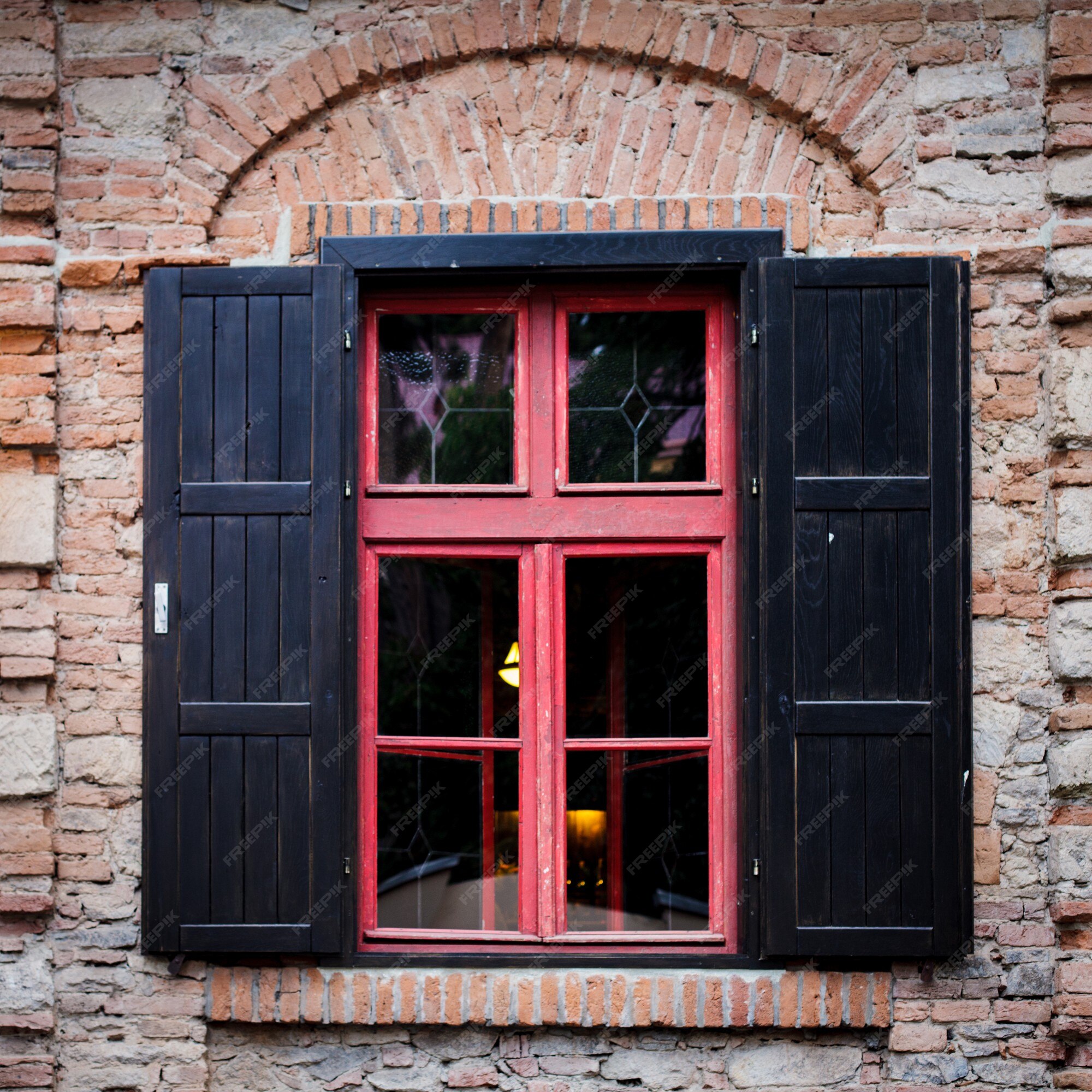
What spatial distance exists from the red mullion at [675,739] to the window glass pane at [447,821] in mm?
149

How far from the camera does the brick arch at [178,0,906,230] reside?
111 inches

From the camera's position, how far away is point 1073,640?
9.02ft

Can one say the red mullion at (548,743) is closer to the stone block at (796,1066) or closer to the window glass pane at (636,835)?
the window glass pane at (636,835)

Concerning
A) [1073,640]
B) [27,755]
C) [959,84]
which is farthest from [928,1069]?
[959,84]

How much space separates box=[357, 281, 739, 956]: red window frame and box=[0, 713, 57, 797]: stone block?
0.96 metres

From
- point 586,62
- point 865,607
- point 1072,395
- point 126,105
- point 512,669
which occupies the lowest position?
point 512,669

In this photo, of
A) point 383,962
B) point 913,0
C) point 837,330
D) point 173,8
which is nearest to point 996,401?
point 837,330

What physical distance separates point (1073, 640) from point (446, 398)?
2.11 metres

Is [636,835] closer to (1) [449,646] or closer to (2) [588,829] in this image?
(2) [588,829]

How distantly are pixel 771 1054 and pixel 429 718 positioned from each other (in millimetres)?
1489

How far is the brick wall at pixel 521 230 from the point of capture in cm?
276

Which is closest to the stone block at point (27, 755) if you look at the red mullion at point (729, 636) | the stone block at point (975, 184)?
the red mullion at point (729, 636)

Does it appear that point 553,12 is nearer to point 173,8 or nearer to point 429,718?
point 173,8

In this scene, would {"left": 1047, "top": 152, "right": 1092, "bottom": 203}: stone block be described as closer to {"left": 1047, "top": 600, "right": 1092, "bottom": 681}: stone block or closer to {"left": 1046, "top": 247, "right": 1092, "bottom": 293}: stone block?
{"left": 1046, "top": 247, "right": 1092, "bottom": 293}: stone block
